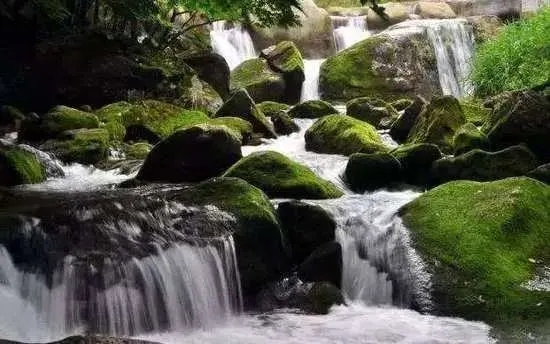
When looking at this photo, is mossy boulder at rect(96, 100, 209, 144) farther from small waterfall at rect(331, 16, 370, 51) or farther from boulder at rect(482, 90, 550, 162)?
small waterfall at rect(331, 16, 370, 51)

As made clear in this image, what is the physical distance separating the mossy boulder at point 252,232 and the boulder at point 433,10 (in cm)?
2331

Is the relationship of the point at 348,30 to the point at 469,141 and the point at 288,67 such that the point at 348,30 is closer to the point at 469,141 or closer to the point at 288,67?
the point at 288,67

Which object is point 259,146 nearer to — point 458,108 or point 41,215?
point 458,108

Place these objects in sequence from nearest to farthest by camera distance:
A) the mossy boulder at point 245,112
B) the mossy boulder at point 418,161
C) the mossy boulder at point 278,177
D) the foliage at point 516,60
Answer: the mossy boulder at point 278,177 < the mossy boulder at point 418,161 < the mossy boulder at point 245,112 < the foliage at point 516,60

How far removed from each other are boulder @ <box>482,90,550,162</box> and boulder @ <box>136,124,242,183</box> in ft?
14.5

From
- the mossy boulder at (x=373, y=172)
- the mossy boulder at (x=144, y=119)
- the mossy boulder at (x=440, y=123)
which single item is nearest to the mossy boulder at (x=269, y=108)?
the mossy boulder at (x=144, y=119)

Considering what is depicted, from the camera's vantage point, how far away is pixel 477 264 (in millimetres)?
6441

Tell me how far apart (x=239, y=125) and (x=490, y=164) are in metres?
5.68

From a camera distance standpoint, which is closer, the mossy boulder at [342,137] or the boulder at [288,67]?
the mossy boulder at [342,137]

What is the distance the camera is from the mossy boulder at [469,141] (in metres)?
10.7

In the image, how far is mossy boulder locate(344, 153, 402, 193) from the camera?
10.0 metres

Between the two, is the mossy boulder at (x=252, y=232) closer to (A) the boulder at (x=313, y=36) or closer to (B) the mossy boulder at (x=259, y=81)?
(B) the mossy boulder at (x=259, y=81)

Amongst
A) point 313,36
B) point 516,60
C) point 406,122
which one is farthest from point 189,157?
point 313,36

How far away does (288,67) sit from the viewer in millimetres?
19625
